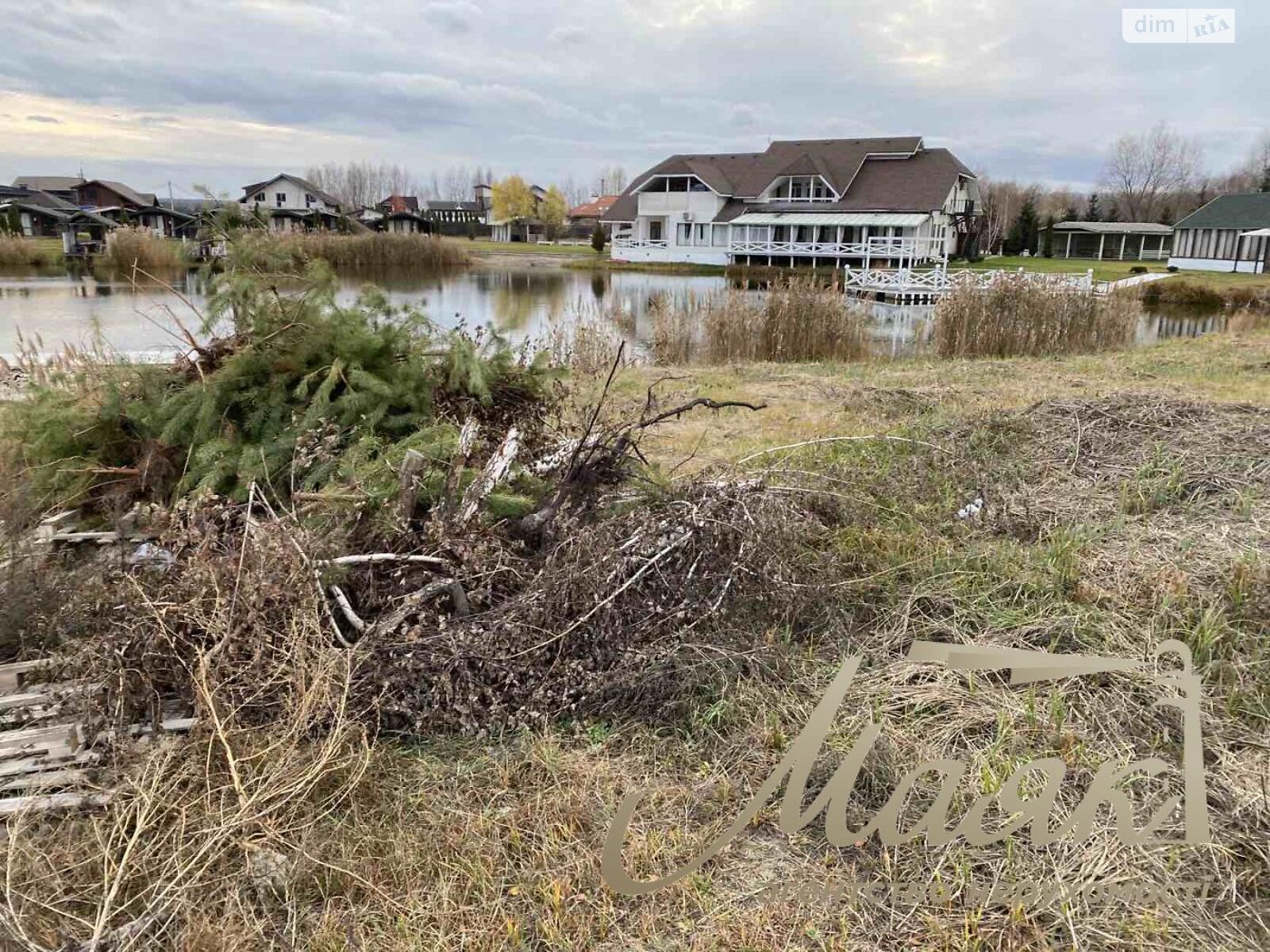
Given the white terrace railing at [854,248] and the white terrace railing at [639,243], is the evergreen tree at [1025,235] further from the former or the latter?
the white terrace railing at [639,243]

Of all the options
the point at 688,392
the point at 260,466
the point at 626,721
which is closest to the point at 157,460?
the point at 260,466

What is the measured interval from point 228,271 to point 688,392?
4401mm

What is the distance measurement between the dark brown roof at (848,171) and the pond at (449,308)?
519 inches

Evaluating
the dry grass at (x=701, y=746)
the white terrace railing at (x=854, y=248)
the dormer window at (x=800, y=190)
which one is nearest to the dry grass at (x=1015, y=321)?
the dry grass at (x=701, y=746)

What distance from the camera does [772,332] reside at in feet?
35.8

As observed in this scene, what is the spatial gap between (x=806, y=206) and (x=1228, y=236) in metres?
17.4

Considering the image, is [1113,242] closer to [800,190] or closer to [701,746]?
[800,190]

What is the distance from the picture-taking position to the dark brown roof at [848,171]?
121ft

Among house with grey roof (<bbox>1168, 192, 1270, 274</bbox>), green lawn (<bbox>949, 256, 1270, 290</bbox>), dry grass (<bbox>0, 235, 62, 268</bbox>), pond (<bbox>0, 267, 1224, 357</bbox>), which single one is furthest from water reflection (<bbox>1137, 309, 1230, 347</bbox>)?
dry grass (<bbox>0, 235, 62, 268</bbox>)

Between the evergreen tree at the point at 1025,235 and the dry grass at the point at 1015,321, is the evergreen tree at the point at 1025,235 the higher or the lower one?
the higher one

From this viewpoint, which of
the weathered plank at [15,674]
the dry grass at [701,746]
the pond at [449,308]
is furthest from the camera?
the pond at [449,308]

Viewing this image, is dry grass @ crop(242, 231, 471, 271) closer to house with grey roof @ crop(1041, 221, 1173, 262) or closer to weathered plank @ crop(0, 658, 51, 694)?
weathered plank @ crop(0, 658, 51, 694)

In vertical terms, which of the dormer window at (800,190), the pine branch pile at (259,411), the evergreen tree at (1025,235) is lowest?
the pine branch pile at (259,411)

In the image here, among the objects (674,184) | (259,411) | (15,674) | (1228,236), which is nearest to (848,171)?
(674,184)
